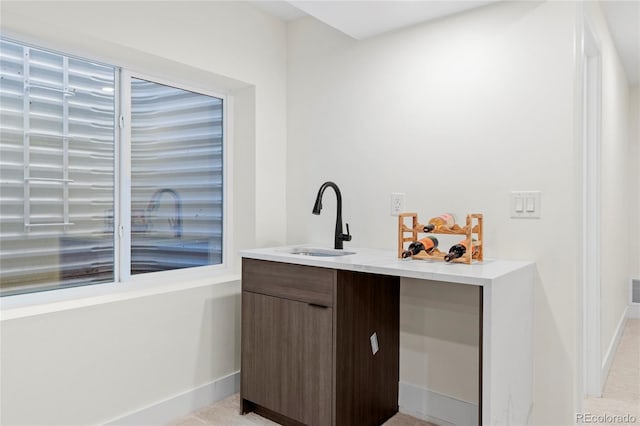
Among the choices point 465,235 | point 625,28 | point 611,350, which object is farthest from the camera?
point 611,350

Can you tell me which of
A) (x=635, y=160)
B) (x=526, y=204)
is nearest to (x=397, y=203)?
(x=526, y=204)

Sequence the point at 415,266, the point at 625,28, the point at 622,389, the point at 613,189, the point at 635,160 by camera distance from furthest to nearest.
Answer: the point at 635,160, the point at 613,189, the point at 625,28, the point at 622,389, the point at 415,266

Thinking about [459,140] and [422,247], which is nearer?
[422,247]

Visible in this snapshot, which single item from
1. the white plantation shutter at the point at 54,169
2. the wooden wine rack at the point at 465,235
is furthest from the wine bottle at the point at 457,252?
the white plantation shutter at the point at 54,169

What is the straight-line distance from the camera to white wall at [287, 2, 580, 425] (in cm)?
194

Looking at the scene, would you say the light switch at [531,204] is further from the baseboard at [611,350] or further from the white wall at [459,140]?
the baseboard at [611,350]

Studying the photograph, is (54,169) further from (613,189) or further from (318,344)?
(613,189)

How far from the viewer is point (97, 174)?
87.8 inches

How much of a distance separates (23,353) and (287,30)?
2.42 meters

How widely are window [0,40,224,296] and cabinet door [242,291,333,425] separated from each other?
0.67 meters

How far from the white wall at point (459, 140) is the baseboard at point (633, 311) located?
3.29 meters

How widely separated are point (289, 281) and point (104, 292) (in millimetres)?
954

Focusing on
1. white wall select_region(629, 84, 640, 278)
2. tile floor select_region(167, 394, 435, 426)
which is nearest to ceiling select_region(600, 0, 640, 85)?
white wall select_region(629, 84, 640, 278)

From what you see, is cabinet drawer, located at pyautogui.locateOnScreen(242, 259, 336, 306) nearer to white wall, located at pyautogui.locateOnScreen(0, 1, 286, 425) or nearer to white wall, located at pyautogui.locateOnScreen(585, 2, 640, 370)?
white wall, located at pyautogui.locateOnScreen(0, 1, 286, 425)
